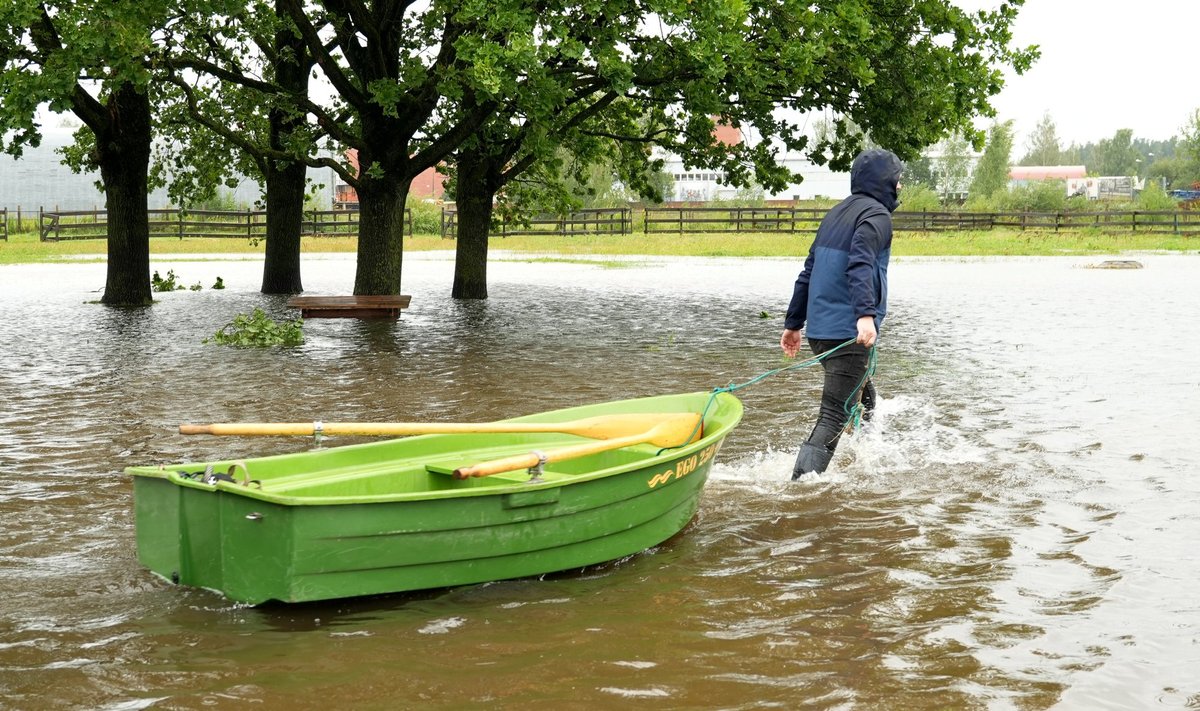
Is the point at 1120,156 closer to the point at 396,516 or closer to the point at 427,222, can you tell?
the point at 427,222

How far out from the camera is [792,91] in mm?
18172

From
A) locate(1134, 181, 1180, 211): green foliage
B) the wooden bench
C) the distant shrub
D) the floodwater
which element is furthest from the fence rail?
the floodwater

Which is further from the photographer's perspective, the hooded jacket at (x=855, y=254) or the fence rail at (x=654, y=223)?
the fence rail at (x=654, y=223)

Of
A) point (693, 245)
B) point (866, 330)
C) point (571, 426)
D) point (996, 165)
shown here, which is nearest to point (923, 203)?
point (996, 165)

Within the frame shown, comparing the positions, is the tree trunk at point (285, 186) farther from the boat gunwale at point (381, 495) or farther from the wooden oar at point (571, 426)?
the boat gunwale at point (381, 495)

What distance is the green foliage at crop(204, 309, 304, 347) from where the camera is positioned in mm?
15805

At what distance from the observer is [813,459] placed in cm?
760

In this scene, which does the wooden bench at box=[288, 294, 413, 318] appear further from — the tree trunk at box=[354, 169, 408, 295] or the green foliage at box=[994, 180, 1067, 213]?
the green foliage at box=[994, 180, 1067, 213]

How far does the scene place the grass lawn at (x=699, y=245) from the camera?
44.2 meters

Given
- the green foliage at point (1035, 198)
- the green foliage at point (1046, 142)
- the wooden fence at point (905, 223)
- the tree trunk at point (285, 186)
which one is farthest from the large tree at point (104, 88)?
the green foliage at point (1046, 142)

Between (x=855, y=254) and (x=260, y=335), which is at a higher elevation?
(x=855, y=254)

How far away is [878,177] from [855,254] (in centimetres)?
55

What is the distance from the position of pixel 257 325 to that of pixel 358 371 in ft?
10.8

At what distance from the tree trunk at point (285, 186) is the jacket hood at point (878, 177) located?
53.4 feet
